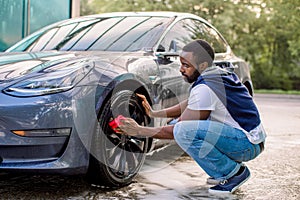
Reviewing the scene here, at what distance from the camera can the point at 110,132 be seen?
3.64 metres

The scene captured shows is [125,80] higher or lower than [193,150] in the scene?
higher

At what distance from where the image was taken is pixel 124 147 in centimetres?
380

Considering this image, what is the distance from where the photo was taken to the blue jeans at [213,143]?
3.65m

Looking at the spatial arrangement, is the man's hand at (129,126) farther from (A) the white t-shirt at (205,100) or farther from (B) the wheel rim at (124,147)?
(A) the white t-shirt at (205,100)

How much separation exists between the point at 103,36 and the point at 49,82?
1.44m

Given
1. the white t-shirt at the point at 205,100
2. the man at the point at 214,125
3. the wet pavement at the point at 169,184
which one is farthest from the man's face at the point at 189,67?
the wet pavement at the point at 169,184

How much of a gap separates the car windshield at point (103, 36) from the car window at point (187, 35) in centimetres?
11

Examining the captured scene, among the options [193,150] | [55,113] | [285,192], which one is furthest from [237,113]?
[55,113]

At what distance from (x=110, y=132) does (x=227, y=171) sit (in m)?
0.93

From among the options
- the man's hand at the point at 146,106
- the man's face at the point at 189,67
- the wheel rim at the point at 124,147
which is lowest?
the wheel rim at the point at 124,147

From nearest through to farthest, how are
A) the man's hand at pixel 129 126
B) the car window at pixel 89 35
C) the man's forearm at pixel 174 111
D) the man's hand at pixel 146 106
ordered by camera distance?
the man's hand at pixel 129 126
the man's hand at pixel 146 106
the man's forearm at pixel 174 111
the car window at pixel 89 35

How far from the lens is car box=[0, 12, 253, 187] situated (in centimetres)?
323

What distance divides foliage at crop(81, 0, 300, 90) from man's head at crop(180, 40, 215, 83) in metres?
19.3

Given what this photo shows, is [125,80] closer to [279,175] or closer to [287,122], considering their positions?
[279,175]
